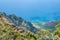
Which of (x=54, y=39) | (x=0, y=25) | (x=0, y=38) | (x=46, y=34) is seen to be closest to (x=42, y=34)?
(x=46, y=34)

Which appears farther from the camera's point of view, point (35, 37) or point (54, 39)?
point (35, 37)

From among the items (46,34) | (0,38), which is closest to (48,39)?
(46,34)

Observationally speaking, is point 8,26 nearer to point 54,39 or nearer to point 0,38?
point 0,38

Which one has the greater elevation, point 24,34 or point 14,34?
point 24,34

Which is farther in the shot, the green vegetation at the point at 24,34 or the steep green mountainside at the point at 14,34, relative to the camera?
the steep green mountainside at the point at 14,34

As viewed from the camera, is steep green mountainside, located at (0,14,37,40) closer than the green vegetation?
No

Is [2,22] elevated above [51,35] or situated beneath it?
elevated above

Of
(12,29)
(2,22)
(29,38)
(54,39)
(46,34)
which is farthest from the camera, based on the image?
(2,22)

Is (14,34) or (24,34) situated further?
(24,34)

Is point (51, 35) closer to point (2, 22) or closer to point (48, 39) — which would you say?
point (48, 39)

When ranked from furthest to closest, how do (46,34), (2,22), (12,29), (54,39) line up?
(2,22) → (12,29) → (46,34) → (54,39)
